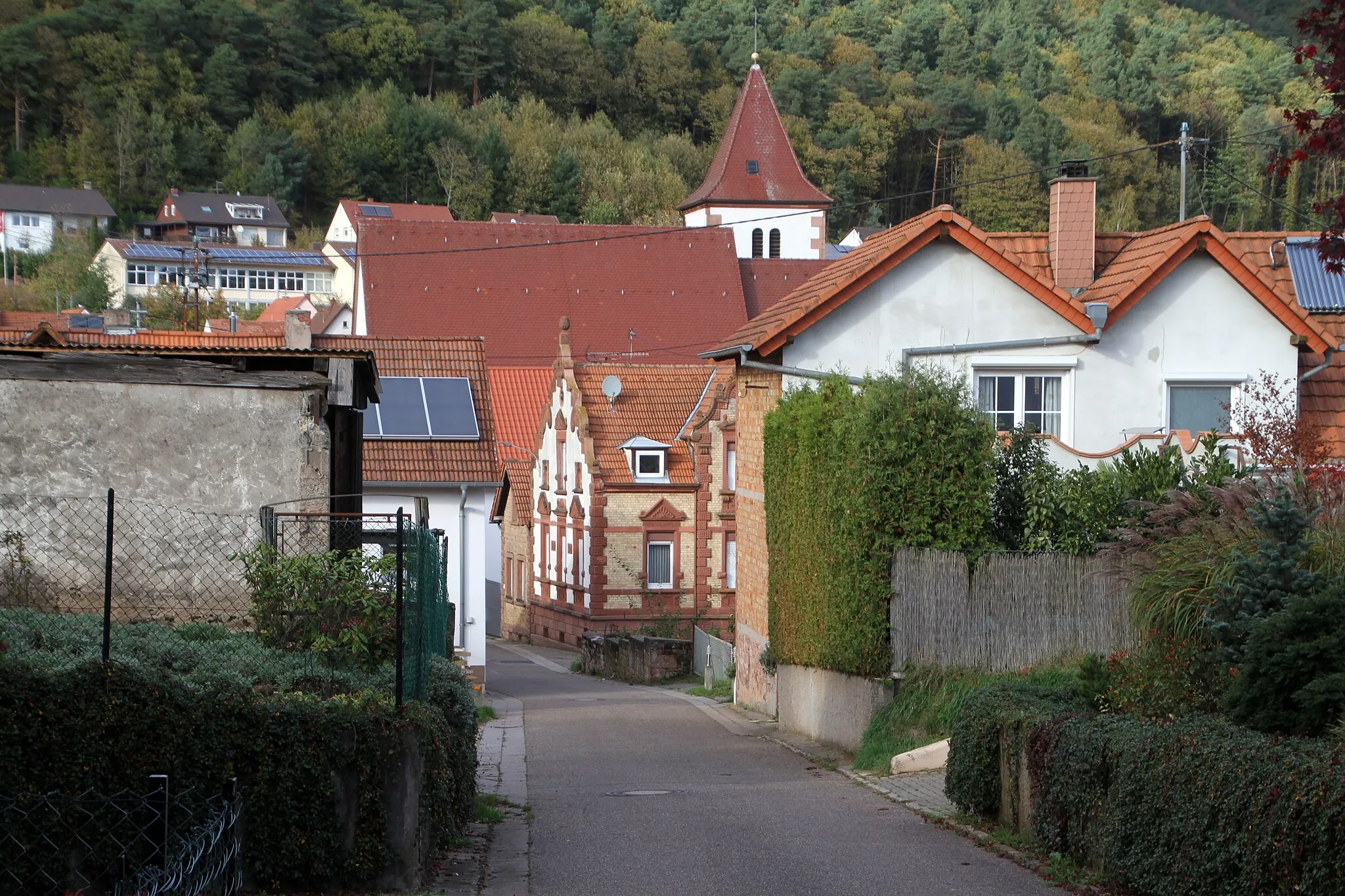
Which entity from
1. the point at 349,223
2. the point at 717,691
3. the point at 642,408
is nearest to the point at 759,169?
the point at 642,408

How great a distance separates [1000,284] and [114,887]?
1504 centimetres

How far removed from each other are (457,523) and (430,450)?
1410mm

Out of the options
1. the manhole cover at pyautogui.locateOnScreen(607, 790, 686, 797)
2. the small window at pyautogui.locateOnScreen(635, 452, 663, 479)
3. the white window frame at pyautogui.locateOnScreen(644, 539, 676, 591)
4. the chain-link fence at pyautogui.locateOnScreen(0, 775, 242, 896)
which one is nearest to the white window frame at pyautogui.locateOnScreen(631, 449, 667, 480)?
the small window at pyautogui.locateOnScreen(635, 452, 663, 479)

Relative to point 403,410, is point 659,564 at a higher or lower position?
lower

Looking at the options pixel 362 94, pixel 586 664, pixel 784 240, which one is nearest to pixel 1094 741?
pixel 586 664

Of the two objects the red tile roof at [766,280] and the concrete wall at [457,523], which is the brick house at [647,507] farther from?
the red tile roof at [766,280]

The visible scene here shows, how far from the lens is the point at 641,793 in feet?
47.4

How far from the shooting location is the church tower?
81.9m

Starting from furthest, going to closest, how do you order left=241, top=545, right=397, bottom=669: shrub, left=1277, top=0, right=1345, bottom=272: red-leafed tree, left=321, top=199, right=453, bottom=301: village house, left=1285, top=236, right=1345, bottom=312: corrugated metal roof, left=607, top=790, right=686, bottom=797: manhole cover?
left=321, top=199, right=453, bottom=301: village house
left=1285, top=236, right=1345, bottom=312: corrugated metal roof
left=607, top=790, right=686, bottom=797: manhole cover
left=241, top=545, right=397, bottom=669: shrub
left=1277, top=0, right=1345, bottom=272: red-leafed tree

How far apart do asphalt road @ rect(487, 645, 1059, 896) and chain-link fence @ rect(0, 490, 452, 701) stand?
171 centimetres

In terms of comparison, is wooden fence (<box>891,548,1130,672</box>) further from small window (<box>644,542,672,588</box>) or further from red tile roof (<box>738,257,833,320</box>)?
red tile roof (<box>738,257,833,320</box>)

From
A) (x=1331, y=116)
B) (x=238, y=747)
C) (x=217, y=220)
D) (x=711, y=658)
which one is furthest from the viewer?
(x=217, y=220)

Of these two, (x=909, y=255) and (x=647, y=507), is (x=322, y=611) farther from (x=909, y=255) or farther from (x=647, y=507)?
(x=647, y=507)

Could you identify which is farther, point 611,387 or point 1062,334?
point 611,387
